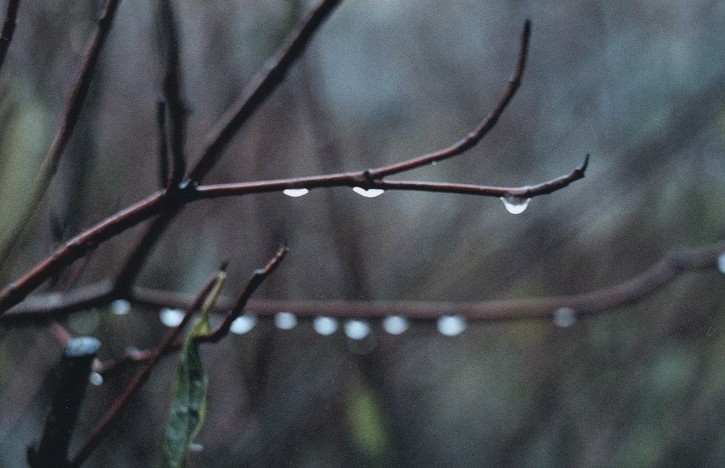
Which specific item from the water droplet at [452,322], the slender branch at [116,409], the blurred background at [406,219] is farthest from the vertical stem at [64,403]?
the blurred background at [406,219]

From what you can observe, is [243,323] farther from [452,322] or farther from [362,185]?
[362,185]

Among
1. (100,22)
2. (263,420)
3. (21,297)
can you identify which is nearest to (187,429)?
(21,297)

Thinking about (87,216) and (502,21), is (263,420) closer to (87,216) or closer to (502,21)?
(87,216)

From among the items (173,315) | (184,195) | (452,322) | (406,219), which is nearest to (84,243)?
(184,195)

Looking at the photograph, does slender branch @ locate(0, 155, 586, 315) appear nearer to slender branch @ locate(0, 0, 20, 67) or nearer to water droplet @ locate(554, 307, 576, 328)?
slender branch @ locate(0, 0, 20, 67)

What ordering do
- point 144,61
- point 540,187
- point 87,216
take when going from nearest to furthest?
point 540,187 → point 87,216 → point 144,61

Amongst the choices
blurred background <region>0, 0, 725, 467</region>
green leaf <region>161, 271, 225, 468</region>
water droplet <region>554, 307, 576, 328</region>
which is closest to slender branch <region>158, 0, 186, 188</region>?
green leaf <region>161, 271, 225, 468</region>
